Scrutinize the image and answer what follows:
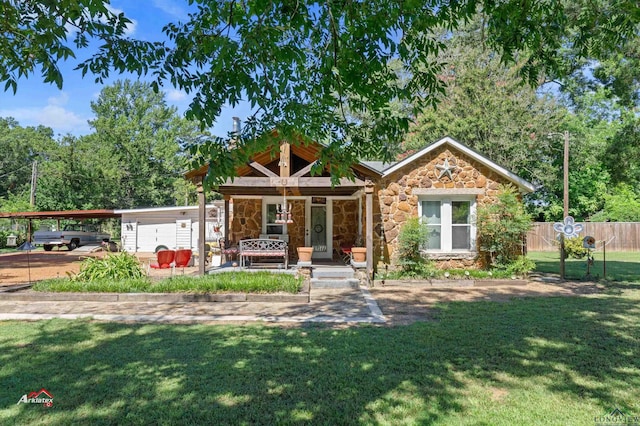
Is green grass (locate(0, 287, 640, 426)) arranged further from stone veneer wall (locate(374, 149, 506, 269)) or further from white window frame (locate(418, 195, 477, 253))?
white window frame (locate(418, 195, 477, 253))

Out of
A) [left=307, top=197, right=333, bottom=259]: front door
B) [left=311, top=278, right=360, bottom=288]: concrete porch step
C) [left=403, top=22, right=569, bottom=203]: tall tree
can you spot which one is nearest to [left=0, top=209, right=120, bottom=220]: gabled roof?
[left=307, top=197, right=333, bottom=259]: front door

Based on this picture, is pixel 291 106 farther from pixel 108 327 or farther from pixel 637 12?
pixel 108 327

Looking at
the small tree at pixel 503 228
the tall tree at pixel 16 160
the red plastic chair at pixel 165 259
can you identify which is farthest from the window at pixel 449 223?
the tall tree at pixel 16 160

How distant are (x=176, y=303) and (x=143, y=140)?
114ft

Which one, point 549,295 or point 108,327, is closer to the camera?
point 108,327

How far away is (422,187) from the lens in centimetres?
1297

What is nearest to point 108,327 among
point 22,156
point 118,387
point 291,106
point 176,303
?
point 176,303

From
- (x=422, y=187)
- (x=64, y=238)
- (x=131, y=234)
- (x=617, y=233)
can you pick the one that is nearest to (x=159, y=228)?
(x=131, y=234)

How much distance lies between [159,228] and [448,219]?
1862cm

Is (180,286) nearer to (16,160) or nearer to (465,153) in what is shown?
(465,153)

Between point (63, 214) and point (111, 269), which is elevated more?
point (63, 214)

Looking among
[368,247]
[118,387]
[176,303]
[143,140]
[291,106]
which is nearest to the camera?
[291,106]

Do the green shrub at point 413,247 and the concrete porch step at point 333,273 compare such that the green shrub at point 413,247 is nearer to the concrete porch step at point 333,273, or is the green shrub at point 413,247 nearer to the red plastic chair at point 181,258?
the concrete porch step at point 333,273

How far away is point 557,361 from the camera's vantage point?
15.9 feet
